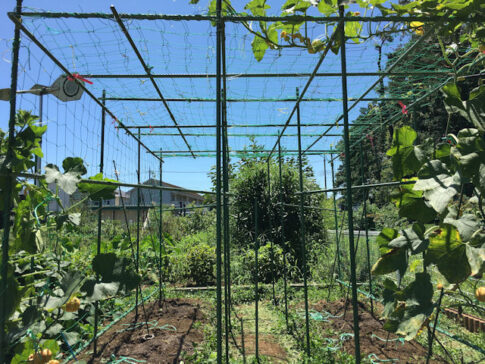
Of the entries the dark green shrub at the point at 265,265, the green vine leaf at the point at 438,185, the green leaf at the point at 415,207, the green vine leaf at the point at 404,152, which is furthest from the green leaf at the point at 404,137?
the dark green shrub at the point at 265,265

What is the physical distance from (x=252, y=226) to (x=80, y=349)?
515 cm

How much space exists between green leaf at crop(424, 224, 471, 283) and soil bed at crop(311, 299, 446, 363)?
1523 mm

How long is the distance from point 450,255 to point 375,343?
7.97 feet

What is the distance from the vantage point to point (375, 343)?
3.17 m

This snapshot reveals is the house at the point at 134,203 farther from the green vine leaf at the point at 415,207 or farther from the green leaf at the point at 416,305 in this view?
the green leaf at the point at 416,305

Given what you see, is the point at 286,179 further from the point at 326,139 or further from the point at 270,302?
the point at 270,302

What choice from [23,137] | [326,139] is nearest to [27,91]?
[23,137]

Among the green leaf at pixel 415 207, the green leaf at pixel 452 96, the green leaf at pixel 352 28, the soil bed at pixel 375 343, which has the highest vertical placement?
the green leaf at pixel 352 28

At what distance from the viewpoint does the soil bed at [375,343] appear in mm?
2867

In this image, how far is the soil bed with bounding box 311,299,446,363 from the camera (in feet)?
9.40

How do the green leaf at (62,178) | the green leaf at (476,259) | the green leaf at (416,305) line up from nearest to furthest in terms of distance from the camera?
1. the green leaf at (476,259)
2. the green leaf at (416,305)
3. the green leaf at (62,178)

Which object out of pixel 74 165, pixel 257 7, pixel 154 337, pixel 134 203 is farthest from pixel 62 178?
pixel 134 203

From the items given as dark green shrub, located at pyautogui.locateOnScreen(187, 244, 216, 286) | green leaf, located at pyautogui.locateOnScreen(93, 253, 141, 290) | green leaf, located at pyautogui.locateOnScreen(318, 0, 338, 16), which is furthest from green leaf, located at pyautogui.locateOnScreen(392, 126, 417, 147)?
dark green shrub, located at pyautogui.locateOnScreen(187, 244, 216, 286)

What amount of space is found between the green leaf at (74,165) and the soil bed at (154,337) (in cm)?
192
